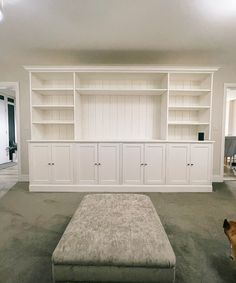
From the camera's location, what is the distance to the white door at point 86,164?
10.9 ft

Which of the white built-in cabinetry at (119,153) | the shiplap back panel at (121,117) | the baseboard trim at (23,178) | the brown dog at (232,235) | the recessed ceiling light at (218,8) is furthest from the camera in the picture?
the baseboard trim at (23,178)

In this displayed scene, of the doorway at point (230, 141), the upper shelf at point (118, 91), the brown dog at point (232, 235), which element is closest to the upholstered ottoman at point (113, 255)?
the brown dog at point (232, 235)

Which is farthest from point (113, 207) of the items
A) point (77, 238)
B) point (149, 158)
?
point (149, 158)

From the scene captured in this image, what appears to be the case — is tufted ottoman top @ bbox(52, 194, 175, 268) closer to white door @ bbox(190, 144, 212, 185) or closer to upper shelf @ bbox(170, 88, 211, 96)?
white door @ bbox(190, 144, 212, 185)

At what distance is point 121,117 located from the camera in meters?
3.81

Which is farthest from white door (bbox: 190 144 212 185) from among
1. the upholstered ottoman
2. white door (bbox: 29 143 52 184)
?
white door (bbox: 29 143 52 184)

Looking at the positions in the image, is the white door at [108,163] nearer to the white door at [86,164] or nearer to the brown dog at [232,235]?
the white door at [86,164]

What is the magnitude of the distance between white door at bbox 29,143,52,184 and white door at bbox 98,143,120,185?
0.95m

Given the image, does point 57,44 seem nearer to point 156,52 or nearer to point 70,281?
point 156,52

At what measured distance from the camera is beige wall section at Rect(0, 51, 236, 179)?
3326mm

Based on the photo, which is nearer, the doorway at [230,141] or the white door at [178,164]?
the white door at [178,164]

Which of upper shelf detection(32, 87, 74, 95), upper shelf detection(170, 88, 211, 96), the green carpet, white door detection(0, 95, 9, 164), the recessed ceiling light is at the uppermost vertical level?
the recessed ceiling light

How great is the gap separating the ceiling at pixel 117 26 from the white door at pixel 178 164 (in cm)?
174


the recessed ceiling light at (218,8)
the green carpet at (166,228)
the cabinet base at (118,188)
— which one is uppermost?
the recessed ceiling light at (218,8)
